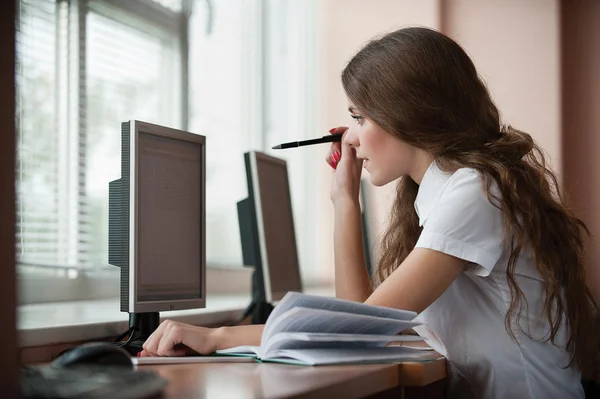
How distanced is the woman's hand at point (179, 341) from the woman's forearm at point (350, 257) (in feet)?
1.68

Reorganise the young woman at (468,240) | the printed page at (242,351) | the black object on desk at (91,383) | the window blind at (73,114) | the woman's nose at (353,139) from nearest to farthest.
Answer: the black object on desk at (91,383), the printed page at (242,351), the young woman at (468,240), the woman's nose at (353,139), the window blind at (73,114)

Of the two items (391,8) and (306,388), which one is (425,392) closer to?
(306,388)

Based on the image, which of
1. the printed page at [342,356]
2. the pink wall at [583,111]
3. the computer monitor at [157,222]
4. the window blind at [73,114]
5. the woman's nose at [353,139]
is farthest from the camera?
the pink wall at [583,111]

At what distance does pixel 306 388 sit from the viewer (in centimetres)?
77

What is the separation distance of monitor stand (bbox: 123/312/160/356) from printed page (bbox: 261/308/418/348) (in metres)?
0.40

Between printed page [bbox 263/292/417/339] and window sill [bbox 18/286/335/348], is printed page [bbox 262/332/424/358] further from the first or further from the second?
window sill [bbox 18/286/335/348]

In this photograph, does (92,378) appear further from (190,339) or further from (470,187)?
(470,187)

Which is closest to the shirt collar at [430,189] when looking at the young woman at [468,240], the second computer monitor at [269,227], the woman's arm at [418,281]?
the young woman at [468,240]

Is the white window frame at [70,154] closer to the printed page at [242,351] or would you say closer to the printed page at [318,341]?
the printed page at [242,351]

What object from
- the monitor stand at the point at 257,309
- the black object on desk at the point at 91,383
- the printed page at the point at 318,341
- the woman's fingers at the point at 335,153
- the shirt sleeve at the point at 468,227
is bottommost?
the monitor stand at the point at 257,309

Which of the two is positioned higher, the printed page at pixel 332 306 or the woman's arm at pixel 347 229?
the woman's arm at pixel 347 229

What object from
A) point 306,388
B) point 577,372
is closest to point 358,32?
point 577,372

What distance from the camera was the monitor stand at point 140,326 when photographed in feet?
4.47

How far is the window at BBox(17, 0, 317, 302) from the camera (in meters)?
1.75
